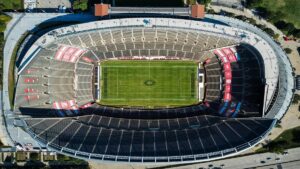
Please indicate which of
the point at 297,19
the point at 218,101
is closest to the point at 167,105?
the point at 218,101

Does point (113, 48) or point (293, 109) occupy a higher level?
point (113, 48)

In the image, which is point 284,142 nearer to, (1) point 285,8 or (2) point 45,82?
(1) point 285,8

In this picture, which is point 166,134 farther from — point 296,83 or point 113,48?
point 296,83

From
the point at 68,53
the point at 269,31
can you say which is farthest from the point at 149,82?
the point at 269,31

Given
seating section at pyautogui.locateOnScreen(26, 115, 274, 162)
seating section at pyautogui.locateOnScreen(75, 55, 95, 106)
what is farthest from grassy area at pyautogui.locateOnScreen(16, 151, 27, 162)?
seating section at pyautogui.locateOnScreen(75, 55, 95, 106)

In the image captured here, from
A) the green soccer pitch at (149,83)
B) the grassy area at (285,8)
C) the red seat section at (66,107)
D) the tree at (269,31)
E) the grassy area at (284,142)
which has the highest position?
the grassy area at (285,8)

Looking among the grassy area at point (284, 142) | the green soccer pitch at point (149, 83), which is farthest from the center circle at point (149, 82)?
the grassy area at point (284, 142)

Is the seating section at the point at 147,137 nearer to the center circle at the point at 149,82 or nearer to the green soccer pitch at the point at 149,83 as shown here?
the green soccer pitch at the point at 149,83
